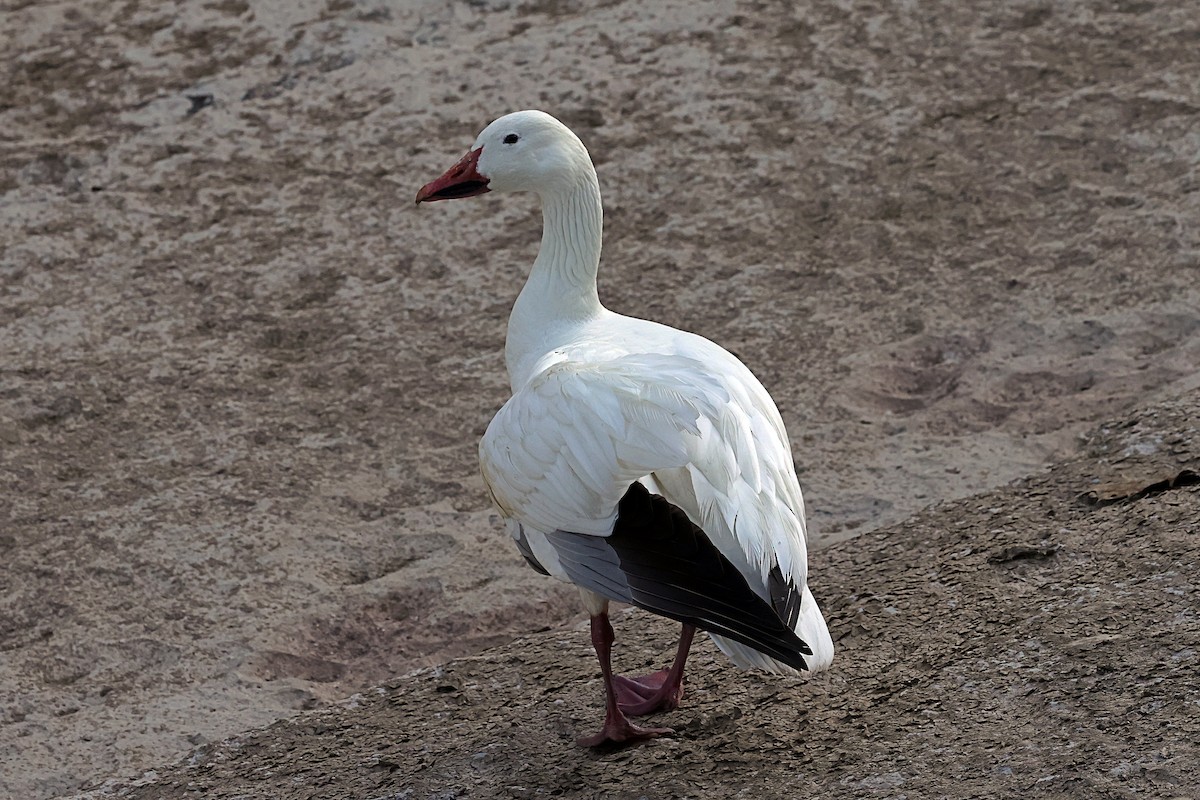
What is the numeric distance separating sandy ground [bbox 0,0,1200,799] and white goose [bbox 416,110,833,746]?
388 millimetres

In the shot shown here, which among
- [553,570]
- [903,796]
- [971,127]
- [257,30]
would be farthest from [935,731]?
[257,30]

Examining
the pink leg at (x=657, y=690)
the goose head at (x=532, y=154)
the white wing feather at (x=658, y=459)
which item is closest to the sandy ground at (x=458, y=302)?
the pink leg at (x=657, y=690)

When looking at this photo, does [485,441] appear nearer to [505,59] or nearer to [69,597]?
[69,597]

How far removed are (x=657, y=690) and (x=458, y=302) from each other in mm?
2589

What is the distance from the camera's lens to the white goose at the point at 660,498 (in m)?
3.15

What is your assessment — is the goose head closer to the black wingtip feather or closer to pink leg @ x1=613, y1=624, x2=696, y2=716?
the black wingtip feather

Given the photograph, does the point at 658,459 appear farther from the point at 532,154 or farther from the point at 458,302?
the point at 458,302

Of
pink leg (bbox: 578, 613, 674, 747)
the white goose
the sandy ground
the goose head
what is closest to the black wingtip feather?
the white goose

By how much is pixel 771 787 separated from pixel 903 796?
0.31m

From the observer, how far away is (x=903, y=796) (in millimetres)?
3129

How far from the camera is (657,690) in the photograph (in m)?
3.74

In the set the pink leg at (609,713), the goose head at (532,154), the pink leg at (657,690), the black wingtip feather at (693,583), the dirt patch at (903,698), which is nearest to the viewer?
the black wingtip feather at (693,583)

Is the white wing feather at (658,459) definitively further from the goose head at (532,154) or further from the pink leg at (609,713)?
the goose head at (532,154)

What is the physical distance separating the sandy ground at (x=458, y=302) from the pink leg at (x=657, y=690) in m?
0.13
